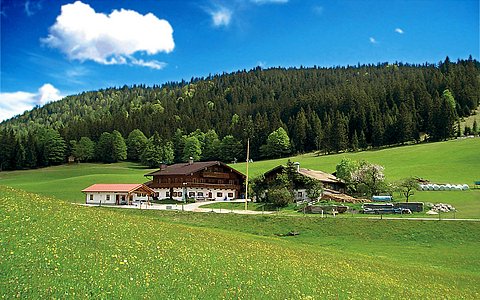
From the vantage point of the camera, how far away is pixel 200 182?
304 ft

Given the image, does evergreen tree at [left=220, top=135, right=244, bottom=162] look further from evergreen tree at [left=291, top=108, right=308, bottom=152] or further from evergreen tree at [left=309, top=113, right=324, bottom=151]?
evergreen tree at [left=309, top=113, right=324, bottom=151]

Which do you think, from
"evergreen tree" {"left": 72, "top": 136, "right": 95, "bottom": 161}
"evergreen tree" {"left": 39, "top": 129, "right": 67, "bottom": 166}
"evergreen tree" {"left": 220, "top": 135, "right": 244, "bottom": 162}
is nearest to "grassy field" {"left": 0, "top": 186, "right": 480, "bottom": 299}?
"evergreen tree" {"left": 220, "top": 135, "right": 244, "bottom": 162}

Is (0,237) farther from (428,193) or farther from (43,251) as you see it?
(428,193)

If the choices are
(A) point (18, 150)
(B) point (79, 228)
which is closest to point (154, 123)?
(A) point (18, 150)

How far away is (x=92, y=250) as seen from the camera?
1730 centimetres

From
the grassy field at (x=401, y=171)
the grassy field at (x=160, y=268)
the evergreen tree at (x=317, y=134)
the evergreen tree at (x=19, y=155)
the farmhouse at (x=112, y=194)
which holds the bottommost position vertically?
the grassy field at (x=160, y=268)

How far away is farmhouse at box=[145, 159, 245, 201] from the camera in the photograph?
3602 inches

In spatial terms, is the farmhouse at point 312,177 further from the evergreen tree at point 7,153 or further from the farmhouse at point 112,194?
the evergreen tree at point 7,153

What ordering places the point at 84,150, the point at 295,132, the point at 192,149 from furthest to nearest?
the point at 192,149, the point at 84,150, the point at 295,132

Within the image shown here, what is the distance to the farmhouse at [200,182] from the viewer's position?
300 feet

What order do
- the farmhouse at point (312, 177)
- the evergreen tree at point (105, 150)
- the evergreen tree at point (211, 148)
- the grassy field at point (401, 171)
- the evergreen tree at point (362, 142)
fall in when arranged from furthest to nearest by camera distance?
1. the evergreen tree at point (105, 150)
2. the evergreen tree at point (211, 148)
3. the evergreen tree at point (362, 142)
4. the farmhouse at point (312, 177)
5. the grassy field at point (401, 171)

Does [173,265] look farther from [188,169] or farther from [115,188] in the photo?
[188,169]

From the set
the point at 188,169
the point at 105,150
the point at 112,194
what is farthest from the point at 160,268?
the point at 105,150

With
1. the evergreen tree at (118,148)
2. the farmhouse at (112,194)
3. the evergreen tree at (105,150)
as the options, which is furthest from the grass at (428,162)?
the evergreen tree at (105,150)
